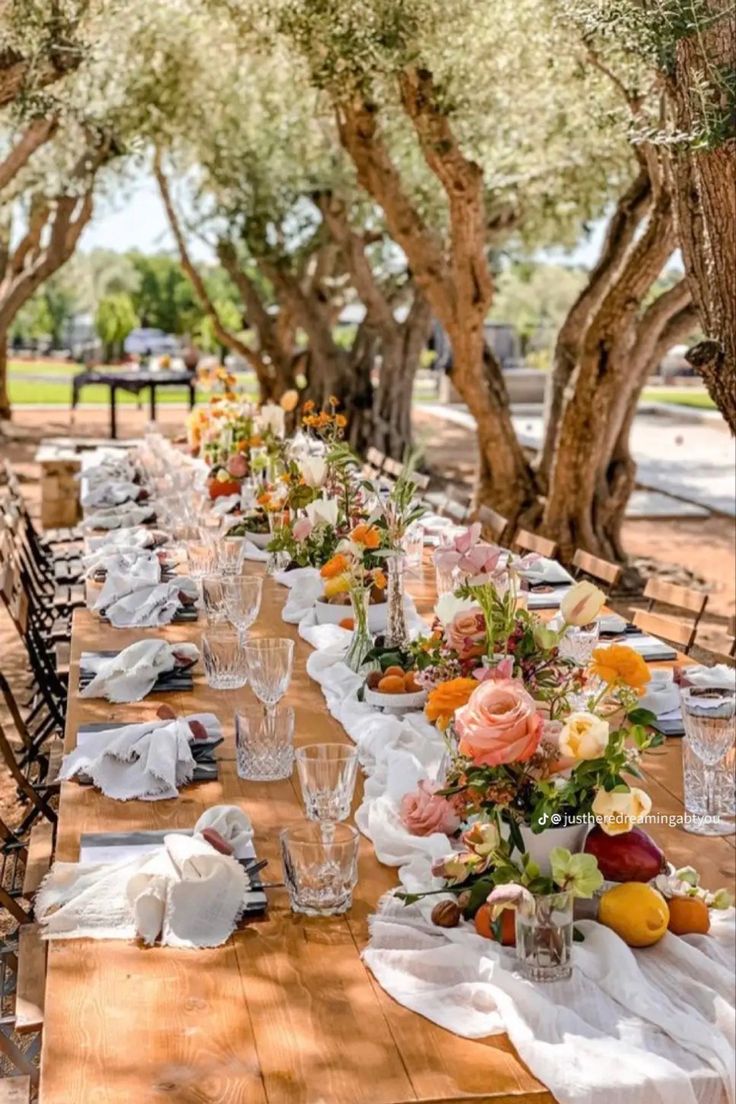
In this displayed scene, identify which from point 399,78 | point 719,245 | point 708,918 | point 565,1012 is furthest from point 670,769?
point 399,78

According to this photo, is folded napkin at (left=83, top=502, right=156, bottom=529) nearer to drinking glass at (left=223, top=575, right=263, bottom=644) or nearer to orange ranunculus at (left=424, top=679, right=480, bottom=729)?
drinking glass at (left=223, top=575, right=263, bottom=644)

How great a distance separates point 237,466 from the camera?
7.74m

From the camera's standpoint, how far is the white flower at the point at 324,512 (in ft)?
17.8

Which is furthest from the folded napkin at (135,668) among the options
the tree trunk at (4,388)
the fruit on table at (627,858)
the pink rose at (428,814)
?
the tree trunk at (4,388)

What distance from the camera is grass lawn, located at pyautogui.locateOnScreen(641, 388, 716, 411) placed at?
104ft

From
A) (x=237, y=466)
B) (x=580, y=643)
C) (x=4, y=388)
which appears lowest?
(x=4, y=388)

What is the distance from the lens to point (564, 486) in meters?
10.5

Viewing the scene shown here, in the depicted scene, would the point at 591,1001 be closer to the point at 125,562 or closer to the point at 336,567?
the point at 336,567

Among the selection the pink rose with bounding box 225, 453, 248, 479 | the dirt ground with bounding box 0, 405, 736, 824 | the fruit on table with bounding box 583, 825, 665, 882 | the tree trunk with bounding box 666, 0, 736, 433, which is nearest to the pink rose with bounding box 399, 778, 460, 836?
the fruit on table with bounding box 583, 825, 665, 882

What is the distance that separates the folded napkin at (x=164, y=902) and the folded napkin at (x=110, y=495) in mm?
5156

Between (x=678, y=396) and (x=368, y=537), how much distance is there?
30826 mm

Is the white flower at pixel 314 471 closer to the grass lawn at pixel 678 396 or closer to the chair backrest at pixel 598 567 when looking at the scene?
the chair backrest at pixel 598 567

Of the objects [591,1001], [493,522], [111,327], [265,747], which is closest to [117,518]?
[493,522]

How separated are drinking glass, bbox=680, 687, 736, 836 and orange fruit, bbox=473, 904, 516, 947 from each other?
78 centimetres
